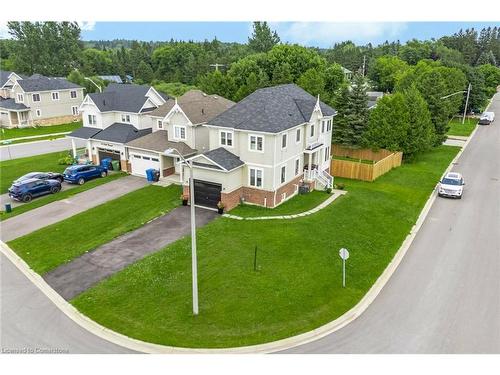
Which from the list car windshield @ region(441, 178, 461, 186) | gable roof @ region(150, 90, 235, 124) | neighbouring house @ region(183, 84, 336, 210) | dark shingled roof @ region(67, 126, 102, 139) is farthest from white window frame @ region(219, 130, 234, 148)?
car windshield @ region(441, 178, 461, 186)

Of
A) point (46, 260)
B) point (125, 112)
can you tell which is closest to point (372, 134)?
point (125, 112)

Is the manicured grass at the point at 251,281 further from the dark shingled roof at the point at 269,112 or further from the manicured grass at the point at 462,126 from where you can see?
the manicured grass at the point at 462,126

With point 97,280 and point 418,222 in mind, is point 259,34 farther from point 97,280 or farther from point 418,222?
point 97,280

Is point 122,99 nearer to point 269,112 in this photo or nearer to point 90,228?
point 269,112

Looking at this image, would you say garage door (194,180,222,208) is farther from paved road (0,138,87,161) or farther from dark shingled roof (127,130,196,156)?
paved road (0,138,87,161)

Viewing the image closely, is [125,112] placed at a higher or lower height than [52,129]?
higher

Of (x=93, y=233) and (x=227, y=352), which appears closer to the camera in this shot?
(x=227, y=352)

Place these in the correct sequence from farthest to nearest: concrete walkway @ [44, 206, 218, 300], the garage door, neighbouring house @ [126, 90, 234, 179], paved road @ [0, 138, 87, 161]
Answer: paved road @ [0, 138, 87, 161] < neighbouring house @ [126, 90, 234, 179] < the garage door < concrete walkway @ [44, 206, 218, 300]
